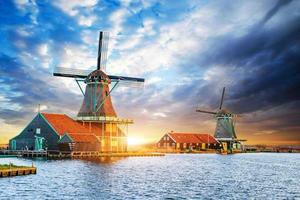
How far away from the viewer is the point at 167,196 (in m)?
28.5

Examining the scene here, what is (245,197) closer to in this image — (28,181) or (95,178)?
(95,178)

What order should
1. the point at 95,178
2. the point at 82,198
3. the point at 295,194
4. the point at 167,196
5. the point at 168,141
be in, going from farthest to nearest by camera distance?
1. the point at 168,141
2. the point at 95,178
3. the point at 295,194
4. the point at 167,196
5. the point at 82,198

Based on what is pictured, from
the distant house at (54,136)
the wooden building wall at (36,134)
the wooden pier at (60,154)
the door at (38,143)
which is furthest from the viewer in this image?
the door at (38,143)

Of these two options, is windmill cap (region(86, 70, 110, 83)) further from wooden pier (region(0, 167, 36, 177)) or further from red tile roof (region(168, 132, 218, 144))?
red tile roof (region(168, 132, 218, 144))

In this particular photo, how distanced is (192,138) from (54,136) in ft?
175

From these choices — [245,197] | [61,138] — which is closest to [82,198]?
[245,197]

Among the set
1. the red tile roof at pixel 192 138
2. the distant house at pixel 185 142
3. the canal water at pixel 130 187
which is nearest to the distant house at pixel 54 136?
the canal water at pixel 130 187

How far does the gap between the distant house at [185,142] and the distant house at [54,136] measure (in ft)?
129

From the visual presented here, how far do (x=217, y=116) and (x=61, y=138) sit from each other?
206 feet

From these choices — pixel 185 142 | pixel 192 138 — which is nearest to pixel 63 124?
pixel 185 142

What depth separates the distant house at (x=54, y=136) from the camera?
6450 cm

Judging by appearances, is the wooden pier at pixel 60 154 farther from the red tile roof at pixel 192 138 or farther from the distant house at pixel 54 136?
the red tile roof at pixel 192 138

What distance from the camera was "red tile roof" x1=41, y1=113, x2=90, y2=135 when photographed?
215 feet

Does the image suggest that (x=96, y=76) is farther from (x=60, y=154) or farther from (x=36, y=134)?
(x=60, y=154)
